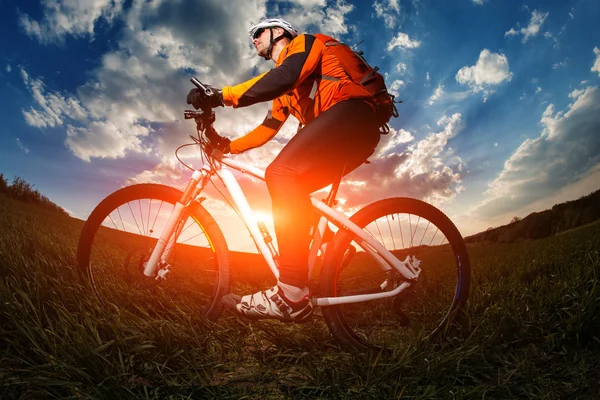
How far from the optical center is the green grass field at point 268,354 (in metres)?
1.95

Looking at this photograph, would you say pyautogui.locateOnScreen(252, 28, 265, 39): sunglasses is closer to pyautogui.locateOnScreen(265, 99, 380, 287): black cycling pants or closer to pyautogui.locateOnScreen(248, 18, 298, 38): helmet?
pyautogui.locateOnScreen(248, 18, 298, 38): helmet

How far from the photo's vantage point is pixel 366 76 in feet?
8.90

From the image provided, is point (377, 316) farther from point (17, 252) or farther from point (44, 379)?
point (17, 252)

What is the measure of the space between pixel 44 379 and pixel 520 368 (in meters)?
2.78

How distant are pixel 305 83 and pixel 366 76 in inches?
19.3

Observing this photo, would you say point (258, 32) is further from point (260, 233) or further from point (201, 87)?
point (260, 233)

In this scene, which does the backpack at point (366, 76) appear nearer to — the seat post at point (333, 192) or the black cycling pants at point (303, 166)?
the black cycling pants at point (303, 166)

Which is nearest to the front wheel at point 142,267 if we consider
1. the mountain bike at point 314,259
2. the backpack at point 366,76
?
the mountain bike at point 314,259

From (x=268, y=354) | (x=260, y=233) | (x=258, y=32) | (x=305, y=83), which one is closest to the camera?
(x=268, y=354)

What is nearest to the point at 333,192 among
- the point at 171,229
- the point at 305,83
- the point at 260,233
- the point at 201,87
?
the point at 260,233

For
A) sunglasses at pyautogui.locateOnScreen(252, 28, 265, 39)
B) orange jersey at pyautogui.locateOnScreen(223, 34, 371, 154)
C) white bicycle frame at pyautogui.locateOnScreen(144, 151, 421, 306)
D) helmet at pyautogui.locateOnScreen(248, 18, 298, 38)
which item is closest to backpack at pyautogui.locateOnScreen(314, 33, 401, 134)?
orange jersey at pyautogui.locateOnScreen(223, 34, 371, 154)

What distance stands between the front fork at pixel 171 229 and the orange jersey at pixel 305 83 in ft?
2.84

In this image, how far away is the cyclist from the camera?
2.59 meters

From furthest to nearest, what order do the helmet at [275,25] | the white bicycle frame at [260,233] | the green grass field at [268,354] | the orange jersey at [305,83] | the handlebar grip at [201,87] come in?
1. the helmet at [275,25]
2. the white bicycle frame at [260,233]
3. the handlebar grip at [201,87]
4. the orange jersey at [305,83]
5. the green grass field at [268,354]
